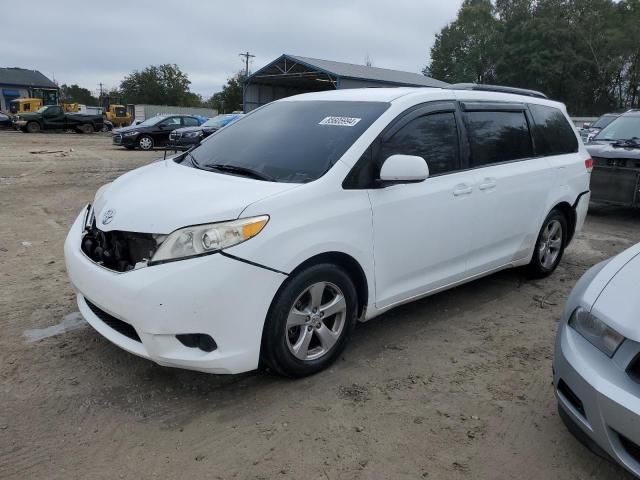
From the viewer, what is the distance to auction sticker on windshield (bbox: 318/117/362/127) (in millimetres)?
3576

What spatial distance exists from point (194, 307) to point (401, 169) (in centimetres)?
149

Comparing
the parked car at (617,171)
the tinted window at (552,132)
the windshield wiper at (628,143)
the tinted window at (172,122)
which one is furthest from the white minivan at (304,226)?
the tinted window at (172,122)

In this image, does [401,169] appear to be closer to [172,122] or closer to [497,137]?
[497,137]

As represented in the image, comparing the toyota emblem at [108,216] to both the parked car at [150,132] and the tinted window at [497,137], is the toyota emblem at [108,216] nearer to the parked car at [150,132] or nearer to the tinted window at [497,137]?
the tinted window at [497,137]

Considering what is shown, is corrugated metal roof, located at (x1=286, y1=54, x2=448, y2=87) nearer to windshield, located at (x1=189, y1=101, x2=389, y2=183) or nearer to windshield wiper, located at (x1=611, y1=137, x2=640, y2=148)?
windshield wiper, located at (x1=611, y1=137, x2=640, y2=148)

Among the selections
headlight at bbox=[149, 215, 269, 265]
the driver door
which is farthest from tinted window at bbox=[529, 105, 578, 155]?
headlight at bbox=[149, 215, 269, 265]

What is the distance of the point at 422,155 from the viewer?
3756 millimetres

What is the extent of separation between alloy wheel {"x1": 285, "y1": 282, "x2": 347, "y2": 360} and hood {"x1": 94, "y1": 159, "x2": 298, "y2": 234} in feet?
2.09

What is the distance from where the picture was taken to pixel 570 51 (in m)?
48.8

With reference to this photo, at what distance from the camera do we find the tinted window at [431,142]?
3.60 metres

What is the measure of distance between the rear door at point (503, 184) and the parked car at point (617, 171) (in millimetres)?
4089

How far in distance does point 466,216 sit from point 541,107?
1.83 m

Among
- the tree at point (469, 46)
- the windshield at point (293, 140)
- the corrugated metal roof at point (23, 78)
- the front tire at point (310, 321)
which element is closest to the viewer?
the front tire at point (310, 321)

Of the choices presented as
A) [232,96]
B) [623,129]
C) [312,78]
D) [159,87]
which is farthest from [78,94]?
[623,129]
